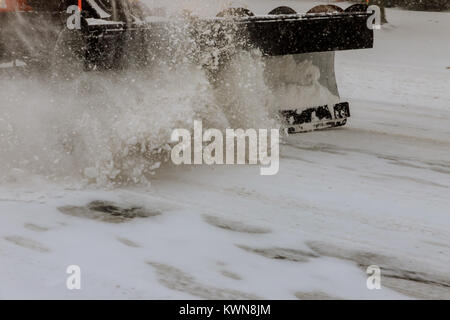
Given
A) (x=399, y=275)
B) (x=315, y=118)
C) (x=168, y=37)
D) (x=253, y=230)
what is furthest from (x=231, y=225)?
(x=315, y=118)

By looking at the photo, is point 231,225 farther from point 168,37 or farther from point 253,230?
point 168,37

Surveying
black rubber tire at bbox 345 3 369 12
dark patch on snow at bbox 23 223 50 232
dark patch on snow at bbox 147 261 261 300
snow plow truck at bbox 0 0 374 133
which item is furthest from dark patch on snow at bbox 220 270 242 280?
black rubber tire at bbox 345 3 369 12

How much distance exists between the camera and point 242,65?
14.3ft

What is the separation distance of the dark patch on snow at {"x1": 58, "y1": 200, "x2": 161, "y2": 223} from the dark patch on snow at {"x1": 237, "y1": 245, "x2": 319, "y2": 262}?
0.59m

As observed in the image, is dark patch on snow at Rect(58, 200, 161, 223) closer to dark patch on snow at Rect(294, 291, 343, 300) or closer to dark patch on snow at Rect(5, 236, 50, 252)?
dark patch on snow at Rect(5, 236, 50, 252)

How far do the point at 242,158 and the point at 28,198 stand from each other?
1.39 metres

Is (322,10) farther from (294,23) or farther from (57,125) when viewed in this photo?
(57,125)

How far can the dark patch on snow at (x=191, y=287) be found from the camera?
8.20 ft

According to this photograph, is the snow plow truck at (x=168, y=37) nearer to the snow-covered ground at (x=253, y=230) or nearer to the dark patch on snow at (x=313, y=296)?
the snow-covered ground at (x=253, y=230)

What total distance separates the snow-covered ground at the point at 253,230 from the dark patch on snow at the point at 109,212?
0.05 ft

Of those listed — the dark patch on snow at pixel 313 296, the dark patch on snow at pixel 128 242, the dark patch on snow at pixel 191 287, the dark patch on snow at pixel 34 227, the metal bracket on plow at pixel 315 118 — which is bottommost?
the dark patch on snow at pixel 313 296

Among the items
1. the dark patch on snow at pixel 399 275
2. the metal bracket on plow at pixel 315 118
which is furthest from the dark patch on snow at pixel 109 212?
the metal bracket on plow at pixel 315 118

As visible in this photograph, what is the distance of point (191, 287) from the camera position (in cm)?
256

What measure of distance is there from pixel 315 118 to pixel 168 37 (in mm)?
1606
